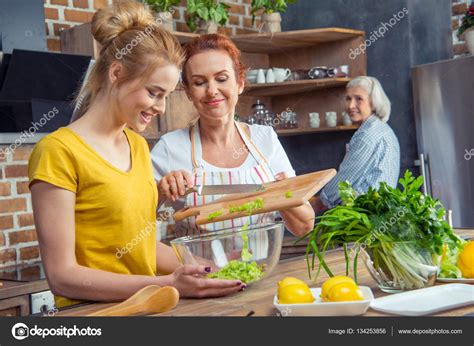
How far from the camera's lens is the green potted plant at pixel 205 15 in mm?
4047

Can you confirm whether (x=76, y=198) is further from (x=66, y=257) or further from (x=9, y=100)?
(x=9, y=100)

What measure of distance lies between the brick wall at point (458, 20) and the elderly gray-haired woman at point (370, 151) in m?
0.97

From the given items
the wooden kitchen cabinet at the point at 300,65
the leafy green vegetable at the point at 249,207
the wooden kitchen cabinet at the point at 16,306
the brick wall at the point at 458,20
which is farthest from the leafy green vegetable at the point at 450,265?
the brick wall at the point at 458,20

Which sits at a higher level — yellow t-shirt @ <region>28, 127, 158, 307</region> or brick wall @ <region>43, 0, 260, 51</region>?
brick wall @ <region>43, 0, 260, 51</region>

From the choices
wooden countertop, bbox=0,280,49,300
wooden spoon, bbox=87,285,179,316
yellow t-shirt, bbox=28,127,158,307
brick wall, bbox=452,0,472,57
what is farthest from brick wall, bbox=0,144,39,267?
brick wall, bbox=452,0,472,57

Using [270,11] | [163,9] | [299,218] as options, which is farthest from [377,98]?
[299,218]

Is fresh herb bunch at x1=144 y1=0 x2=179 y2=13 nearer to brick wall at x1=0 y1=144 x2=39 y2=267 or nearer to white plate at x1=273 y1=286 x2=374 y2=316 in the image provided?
brick wall at x1=0 y1=144 x2=39 y2=267

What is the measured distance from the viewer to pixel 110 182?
168 centimetres

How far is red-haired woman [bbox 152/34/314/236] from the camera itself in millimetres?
2285

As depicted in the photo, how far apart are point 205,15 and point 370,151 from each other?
1.19 metres

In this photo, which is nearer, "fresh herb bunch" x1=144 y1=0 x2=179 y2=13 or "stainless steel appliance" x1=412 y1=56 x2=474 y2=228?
"fresh herb bunch" x1=144 y1=0 x2=179 y2=13

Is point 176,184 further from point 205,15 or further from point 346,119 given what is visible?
point 346,119

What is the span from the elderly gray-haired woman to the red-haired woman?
158cm

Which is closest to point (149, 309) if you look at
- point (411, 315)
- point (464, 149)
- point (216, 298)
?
point (216, 298)
